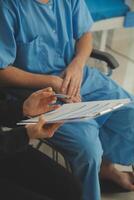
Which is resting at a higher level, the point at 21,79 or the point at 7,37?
the point at 7,37

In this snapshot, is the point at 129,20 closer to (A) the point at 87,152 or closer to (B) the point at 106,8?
(B) the point at 106,8

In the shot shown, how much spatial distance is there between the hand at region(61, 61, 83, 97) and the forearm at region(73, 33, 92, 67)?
0.13 ft

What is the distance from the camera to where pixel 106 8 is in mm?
2057

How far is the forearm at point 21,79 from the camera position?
1468 mm

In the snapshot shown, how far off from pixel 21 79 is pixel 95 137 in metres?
0.40

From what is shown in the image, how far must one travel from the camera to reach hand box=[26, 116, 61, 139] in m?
1.11

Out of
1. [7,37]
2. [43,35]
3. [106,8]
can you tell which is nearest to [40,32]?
[43,35]

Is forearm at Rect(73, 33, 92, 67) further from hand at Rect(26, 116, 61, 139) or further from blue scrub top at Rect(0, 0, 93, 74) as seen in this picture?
hand at Rect(26, 116, 61, 139)

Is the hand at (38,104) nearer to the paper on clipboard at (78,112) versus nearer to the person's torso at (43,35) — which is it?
the paper on clipboard at (78,112)

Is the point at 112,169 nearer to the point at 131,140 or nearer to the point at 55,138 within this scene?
the point at 131,140

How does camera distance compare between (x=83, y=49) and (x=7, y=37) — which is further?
(x=83, y=49)

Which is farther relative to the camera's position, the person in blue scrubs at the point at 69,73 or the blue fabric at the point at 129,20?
the blue fabric at the point at 129,20

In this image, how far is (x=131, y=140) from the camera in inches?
64.7

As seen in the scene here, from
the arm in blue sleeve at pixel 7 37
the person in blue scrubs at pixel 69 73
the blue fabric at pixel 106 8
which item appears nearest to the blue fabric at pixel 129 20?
the blue fabric at pixel 106 8
